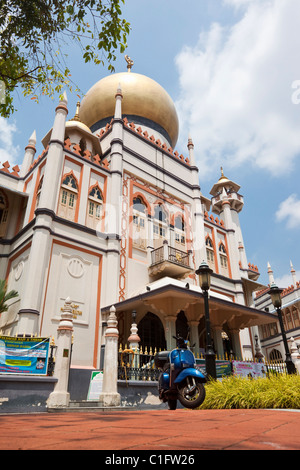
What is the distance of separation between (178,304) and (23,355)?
275 inches

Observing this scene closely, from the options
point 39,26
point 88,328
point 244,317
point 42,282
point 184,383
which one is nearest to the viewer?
point 184,383

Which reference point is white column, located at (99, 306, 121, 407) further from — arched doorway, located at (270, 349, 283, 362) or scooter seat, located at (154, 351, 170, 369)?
arched doorway, located at (270, 349, 283, 362)

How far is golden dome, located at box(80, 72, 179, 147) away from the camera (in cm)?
2306

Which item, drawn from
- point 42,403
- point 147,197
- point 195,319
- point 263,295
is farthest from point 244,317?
point 263,295

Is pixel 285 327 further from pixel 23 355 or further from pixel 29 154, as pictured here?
pixel 23 355

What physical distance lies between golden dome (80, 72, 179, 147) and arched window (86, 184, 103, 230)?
834cm

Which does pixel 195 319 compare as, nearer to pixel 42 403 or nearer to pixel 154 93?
pixel 42 403

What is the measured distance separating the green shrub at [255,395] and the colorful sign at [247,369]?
4712 mm

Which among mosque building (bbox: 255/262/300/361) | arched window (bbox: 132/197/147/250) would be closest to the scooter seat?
arched window (bbox: 132/197/147/250)

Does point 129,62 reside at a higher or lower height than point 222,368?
higher

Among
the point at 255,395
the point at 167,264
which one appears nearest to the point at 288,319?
the point at 167,264

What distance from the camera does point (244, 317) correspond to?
1741 cm

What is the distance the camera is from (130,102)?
23.0m

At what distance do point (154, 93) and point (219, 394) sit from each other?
2171 centimetres
